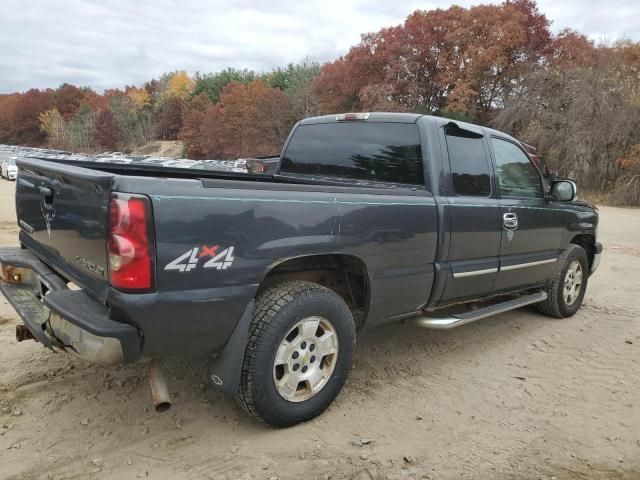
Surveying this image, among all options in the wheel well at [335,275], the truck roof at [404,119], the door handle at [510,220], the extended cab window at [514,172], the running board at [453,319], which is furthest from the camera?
the extended cab window at [514,172]

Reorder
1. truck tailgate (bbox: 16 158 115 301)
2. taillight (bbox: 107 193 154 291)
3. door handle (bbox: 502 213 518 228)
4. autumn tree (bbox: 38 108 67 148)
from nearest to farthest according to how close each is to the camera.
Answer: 1. taillight (bbox: 107 193 154 291)
2. truck tailgate (bbox: 16 158 115 301)
3. door handle (bbox: 502 213 518 228)
4. autumn tree (bbox: 38 108 67 148)

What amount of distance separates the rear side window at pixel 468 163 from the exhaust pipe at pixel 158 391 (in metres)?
2.45

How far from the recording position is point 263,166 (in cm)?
987

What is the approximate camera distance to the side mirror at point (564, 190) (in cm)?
478

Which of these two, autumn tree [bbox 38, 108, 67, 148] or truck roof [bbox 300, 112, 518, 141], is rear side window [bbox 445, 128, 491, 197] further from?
autumn tree [bbox 38, 108, 67, 148]

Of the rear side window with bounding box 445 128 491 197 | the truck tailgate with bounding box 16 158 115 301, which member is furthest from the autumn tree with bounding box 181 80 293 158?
the truck tailgate with bounding box 16 158 115 301

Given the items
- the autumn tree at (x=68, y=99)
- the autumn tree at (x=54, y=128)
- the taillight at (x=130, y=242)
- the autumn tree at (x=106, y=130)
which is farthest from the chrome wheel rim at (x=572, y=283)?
the autumn tree at (x=68, y=99)

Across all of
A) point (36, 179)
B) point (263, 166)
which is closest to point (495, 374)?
point (36, 179)

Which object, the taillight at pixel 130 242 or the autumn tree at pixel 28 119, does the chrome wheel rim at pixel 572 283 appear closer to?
the taillight at pixel 130 242

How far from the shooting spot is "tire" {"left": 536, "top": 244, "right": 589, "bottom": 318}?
5.17 m

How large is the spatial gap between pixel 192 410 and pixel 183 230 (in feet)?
4.53

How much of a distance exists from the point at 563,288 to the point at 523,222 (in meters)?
1.32

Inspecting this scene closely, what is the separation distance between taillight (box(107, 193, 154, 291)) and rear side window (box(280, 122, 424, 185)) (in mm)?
2084

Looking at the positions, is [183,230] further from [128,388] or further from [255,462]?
[128,388]
